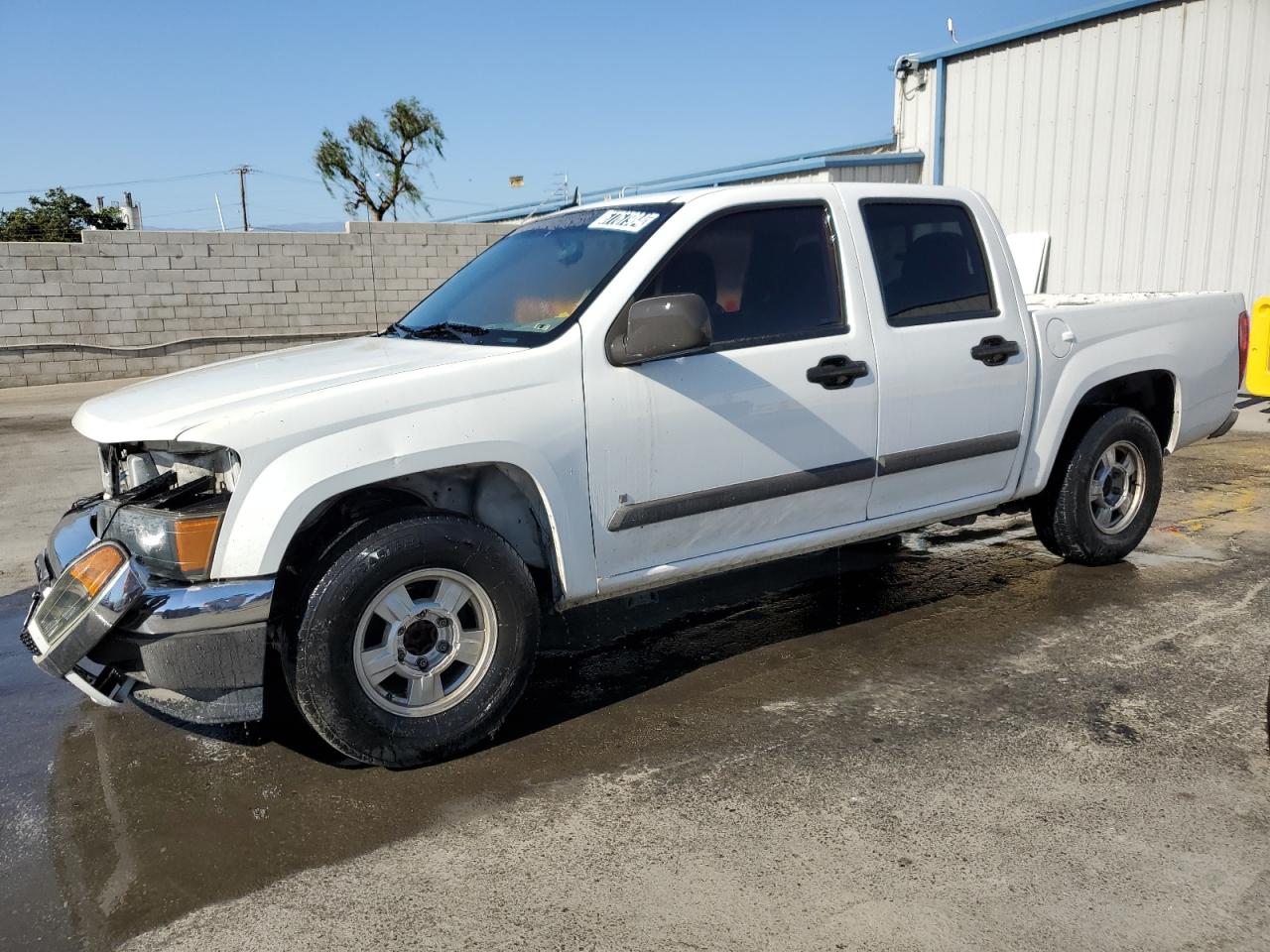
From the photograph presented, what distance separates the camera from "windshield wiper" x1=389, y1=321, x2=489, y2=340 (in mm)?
4129

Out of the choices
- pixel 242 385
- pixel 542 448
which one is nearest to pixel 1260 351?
pixel 542 448

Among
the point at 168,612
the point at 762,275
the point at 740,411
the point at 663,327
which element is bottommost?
the point at 168,612

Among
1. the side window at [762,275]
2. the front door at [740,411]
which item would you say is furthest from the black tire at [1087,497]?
the side window at [762,275]

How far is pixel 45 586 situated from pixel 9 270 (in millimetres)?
14344

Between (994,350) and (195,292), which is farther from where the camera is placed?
(195,292)

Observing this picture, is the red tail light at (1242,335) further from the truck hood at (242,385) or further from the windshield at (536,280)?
the truck hood at (242,385)

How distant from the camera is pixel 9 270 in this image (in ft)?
51.2

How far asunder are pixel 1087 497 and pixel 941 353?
4.59 feet

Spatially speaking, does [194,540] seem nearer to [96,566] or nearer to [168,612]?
[168,612]

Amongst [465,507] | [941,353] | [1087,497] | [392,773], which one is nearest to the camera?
[392,773]

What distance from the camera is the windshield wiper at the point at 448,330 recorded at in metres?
4.13

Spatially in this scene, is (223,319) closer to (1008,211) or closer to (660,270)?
(1008,211)

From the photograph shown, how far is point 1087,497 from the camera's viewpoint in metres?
5.35

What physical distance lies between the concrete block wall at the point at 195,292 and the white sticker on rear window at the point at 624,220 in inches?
546
